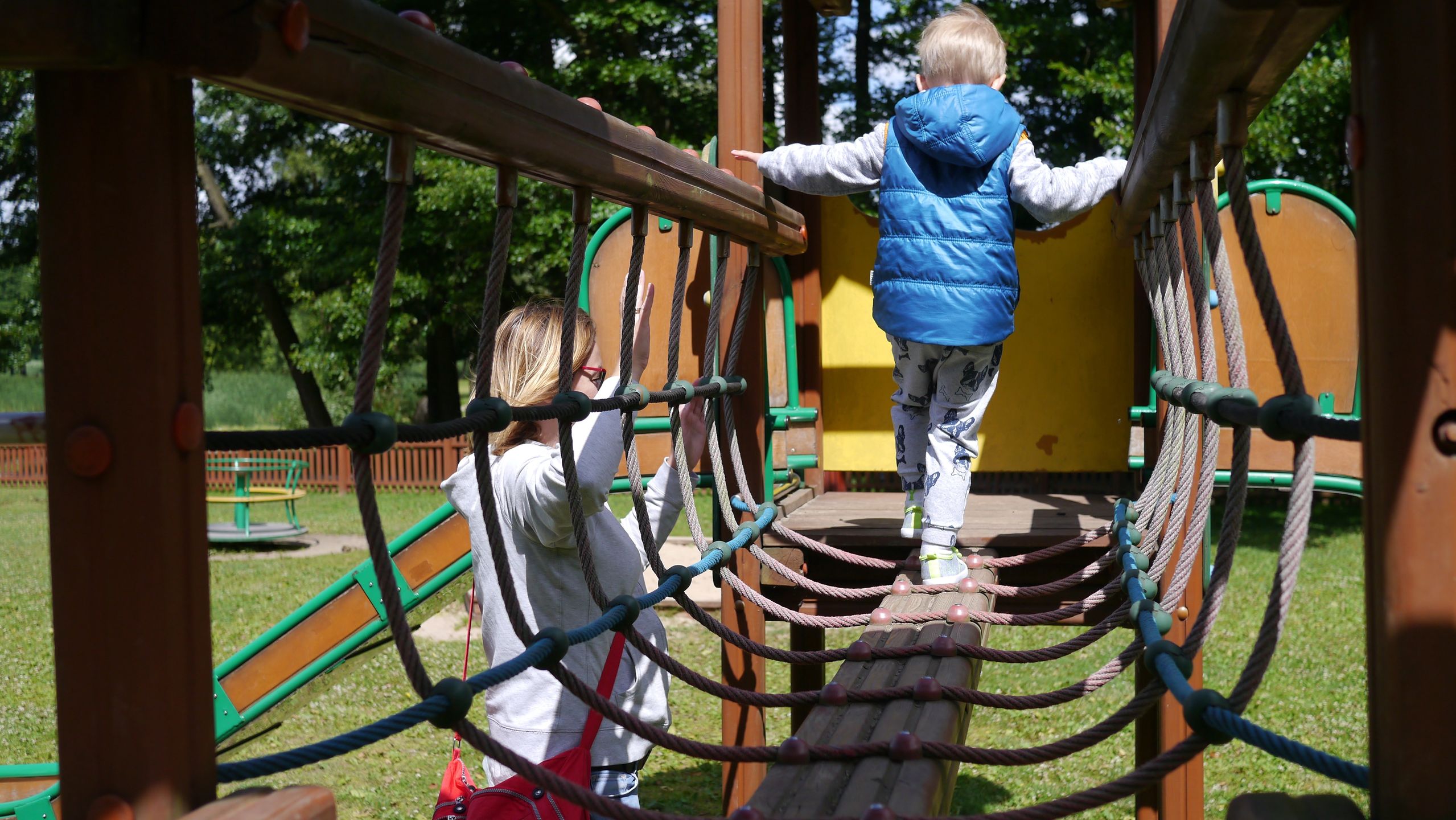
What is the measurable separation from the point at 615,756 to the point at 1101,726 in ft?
2.67

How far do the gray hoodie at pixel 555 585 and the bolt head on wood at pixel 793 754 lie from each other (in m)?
0.46

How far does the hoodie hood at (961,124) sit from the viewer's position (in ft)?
8.98

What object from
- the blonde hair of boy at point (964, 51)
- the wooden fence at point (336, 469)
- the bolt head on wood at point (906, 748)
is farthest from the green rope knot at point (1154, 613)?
the wooden fence at point (336, 469)

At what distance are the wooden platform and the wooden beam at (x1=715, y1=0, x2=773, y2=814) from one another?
0.11 metres

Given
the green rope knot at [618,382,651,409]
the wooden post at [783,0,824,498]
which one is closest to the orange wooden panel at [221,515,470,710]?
the wooden post at [783,0,824,498]

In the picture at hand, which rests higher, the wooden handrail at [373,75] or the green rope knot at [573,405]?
the wooden handrail at [373,75]

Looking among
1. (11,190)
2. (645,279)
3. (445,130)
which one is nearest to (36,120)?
(445,130)

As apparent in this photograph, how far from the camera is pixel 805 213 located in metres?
3.97

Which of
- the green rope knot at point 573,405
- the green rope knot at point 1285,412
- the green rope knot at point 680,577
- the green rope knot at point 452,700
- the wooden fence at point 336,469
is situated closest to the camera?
the green rope knot at point 1285,412

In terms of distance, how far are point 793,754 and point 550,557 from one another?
2.18ft

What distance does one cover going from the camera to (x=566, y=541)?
1970mm

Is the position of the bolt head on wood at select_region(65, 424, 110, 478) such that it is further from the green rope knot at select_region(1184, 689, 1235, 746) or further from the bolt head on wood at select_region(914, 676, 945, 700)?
the bolt head on wood at select_region(914, 676, 945, 700)

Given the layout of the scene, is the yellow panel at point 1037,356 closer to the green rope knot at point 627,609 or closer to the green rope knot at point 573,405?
the green rope knot at point 627,609

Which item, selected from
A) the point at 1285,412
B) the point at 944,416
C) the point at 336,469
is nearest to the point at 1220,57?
the point at 1285,412
